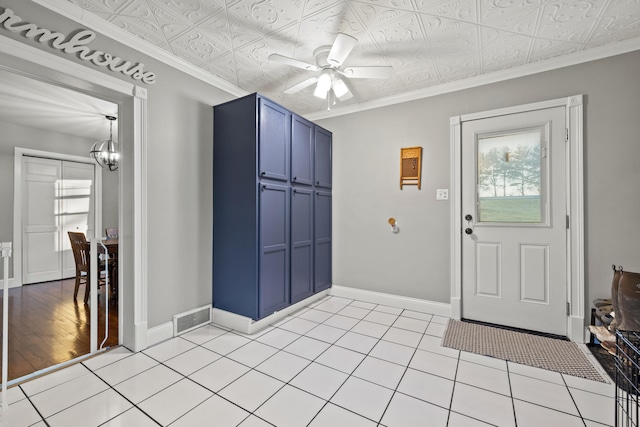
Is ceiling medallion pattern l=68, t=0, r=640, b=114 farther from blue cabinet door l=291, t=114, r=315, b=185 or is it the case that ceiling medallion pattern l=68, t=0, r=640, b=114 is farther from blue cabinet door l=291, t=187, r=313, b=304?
blue cabinet door l=291, t=187, r=313, b=304

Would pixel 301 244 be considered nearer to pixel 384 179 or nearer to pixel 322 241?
pixel 322 241

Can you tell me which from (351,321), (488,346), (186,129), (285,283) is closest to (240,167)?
(186,129)

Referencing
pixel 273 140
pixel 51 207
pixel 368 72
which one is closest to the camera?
pixel 368 72

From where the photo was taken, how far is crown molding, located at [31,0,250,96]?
1.79 metres

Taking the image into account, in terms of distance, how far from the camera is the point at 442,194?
302cm

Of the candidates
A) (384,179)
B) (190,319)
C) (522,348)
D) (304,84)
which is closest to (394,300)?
(522,348)

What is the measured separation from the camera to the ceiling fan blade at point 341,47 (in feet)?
6.22

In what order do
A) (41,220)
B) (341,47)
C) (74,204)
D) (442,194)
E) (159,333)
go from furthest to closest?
(74,204)
(41,220)
(442,194)
(159,333)
(341,47)

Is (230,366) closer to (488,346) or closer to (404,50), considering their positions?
(488,346)

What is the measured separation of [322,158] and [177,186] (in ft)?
5.72

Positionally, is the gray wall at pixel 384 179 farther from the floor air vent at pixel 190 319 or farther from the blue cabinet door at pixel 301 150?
the blue cabinet door at pixel 301 150

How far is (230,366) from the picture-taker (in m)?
2.02

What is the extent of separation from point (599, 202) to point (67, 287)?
6772 mm

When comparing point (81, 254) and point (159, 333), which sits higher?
point (81, 254)
